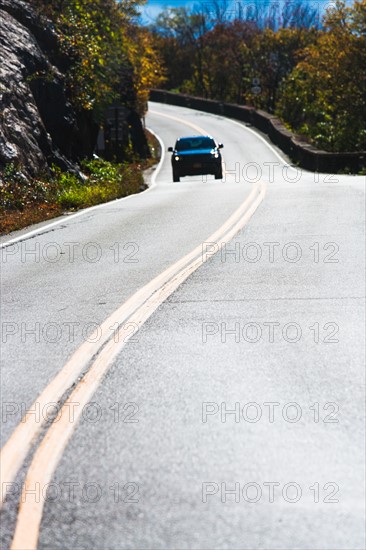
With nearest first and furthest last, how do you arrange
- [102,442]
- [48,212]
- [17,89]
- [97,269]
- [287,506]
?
[287,506], [102,442], [97,269], [48,212], [17,89]

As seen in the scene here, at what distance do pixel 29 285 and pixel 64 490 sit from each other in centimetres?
668

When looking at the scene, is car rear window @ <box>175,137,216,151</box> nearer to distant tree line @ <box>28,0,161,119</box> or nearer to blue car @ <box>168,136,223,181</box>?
blue car @ <box>168,136,223,181</box>

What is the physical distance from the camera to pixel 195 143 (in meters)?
35.4

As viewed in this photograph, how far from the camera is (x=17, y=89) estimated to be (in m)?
28.1

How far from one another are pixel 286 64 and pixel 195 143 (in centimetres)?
3829

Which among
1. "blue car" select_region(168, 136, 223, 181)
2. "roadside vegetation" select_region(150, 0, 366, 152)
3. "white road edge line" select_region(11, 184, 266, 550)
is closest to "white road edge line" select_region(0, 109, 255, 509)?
"white road edge line" select_region(11, 184, 266, 550)

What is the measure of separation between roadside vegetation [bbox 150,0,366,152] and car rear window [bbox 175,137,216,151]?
47.2ft

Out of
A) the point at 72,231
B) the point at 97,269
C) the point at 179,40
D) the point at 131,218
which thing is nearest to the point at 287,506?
the point at 97,269

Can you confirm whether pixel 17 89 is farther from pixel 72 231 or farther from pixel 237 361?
pixel 237 361

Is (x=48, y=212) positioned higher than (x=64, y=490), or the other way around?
(x=64, y=490)

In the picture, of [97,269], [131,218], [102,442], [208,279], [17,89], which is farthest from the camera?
[17,89]

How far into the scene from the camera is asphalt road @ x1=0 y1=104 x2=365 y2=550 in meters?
4.29

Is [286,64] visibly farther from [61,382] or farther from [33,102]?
[61,382]

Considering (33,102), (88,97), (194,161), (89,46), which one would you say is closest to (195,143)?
(194,161)
